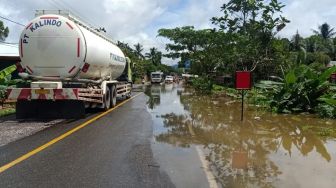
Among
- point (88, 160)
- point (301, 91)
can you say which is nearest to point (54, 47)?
point (88, 160)

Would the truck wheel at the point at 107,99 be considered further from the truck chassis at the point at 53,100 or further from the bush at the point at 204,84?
the bush at the point at 204,84

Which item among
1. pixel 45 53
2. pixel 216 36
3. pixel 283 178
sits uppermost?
pixel 216 36

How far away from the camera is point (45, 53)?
1484 centimetres

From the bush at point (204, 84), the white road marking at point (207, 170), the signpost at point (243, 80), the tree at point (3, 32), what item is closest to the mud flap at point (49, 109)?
the signpost at point (243, 80)

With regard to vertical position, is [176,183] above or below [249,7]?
below

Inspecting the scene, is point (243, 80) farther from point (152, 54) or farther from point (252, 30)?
point (152, 54)

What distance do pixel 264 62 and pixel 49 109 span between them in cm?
1925

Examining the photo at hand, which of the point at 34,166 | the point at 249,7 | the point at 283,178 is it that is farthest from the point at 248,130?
the point at 249,7

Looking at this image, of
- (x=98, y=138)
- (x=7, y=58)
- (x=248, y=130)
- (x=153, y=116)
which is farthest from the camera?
(x=7, y=58)

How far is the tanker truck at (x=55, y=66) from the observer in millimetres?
14656

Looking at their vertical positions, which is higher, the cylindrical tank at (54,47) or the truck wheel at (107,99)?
the cylindrical tank at (54,47)

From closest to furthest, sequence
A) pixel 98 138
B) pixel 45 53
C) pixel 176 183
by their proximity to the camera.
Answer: pixel 176 183 → pixel 98 138 → pixel 45 53

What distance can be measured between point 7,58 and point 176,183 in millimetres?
27660

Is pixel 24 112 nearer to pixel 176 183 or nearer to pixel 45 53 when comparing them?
pixel 45 53
